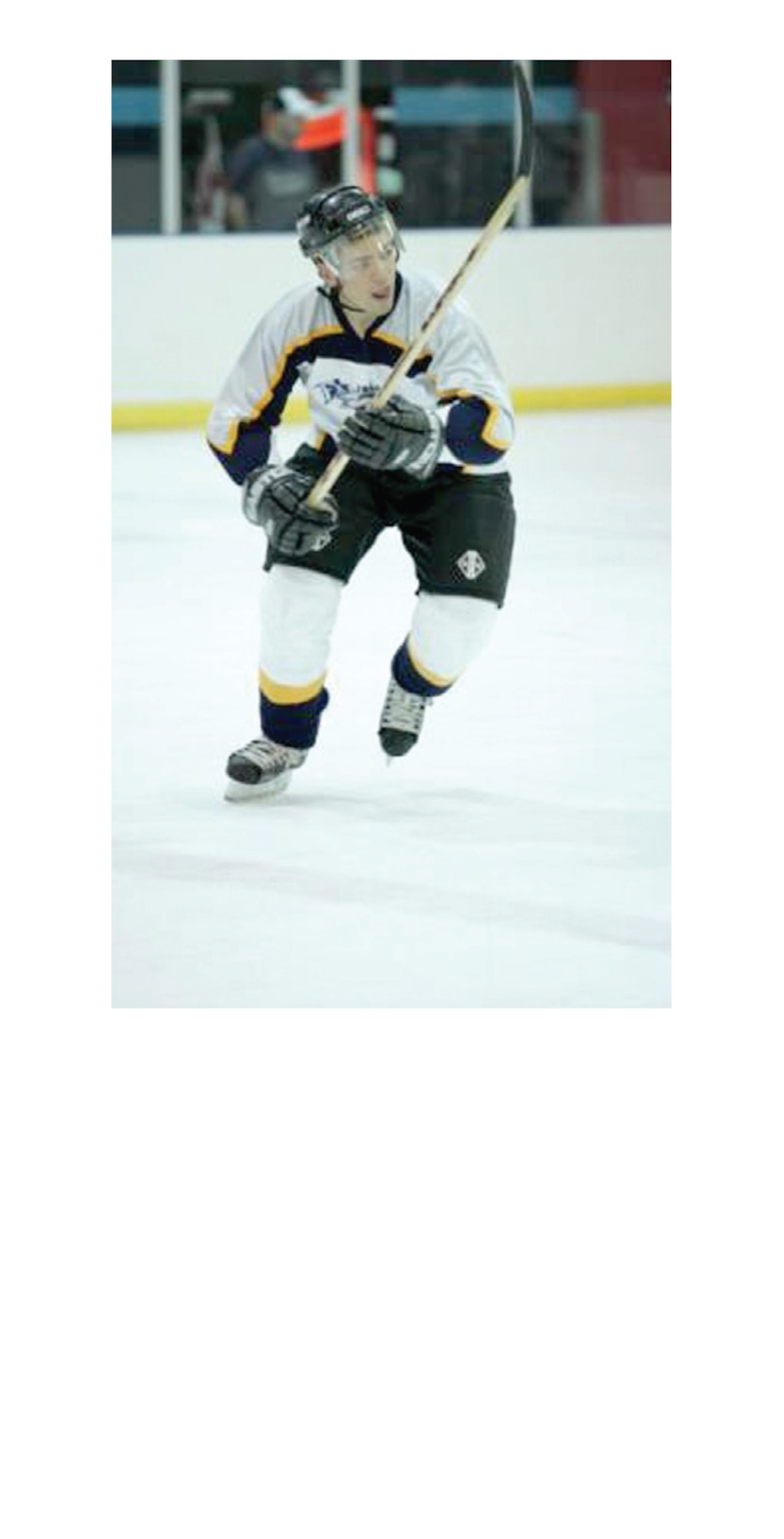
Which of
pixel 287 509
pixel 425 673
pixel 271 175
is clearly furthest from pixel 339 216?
pixel 271 175

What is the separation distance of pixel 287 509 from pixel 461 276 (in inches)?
16.5

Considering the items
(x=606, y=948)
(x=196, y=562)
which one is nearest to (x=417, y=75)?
(x=196, y=562)

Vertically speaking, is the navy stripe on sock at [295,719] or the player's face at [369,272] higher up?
the player's face at [369,272]

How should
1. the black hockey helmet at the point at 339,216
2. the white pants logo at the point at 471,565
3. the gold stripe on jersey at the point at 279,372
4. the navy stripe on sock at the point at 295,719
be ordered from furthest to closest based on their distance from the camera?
the navy stripe on sock at the point at 295,719 → the white pants logo at the point at 471,565 → the gold stripe on jersey at the point at 279,372 → the black hockey helmet at the point at 339,216

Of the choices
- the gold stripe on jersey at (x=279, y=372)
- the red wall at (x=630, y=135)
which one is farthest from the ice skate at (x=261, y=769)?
the red wall at (x=630, y=135)

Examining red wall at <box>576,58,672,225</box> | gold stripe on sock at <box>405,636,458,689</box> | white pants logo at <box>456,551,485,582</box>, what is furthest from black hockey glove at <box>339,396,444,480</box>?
red wall at <box>576,58,672,225</box>

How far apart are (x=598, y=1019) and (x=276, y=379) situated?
0.97m

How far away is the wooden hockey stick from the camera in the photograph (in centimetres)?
318

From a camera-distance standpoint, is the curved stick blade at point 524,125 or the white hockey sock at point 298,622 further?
the white hockey sock at point 298,622

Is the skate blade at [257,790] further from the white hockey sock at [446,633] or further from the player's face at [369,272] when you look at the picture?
the player's face at [369,272]

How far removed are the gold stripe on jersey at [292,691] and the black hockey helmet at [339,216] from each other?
626mm

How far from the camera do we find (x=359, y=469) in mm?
3656

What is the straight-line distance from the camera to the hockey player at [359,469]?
136 inches

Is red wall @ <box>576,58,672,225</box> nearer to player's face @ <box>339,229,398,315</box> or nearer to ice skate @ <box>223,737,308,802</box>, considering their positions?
ice skate @ <box>223,737,308,802</box>
